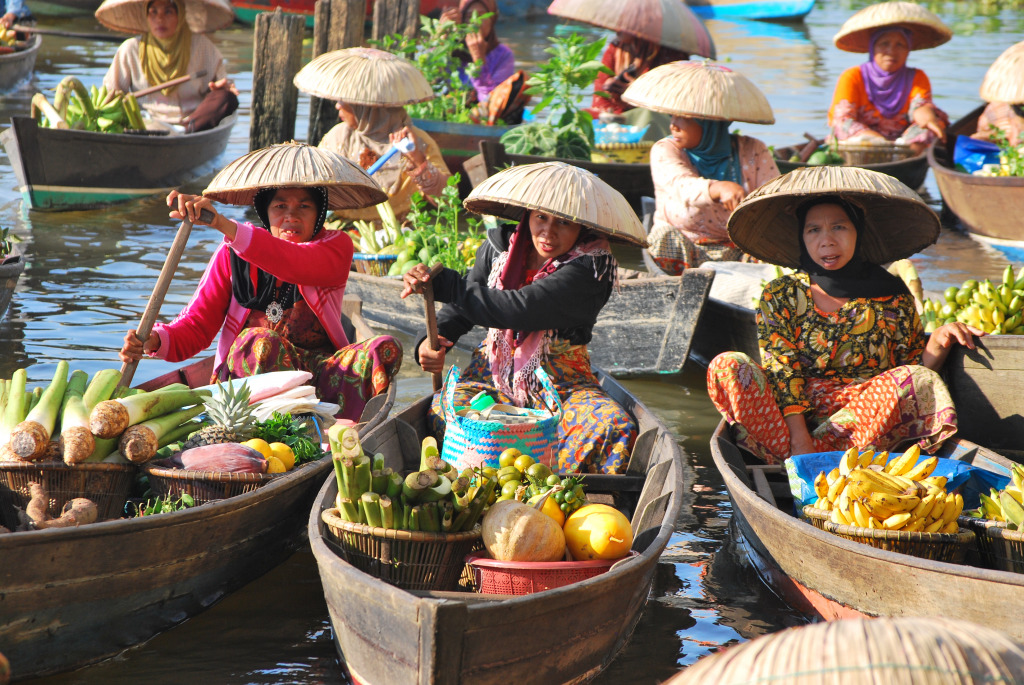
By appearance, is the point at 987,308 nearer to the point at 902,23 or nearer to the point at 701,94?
the point at 701,94

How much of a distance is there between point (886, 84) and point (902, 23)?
52cm

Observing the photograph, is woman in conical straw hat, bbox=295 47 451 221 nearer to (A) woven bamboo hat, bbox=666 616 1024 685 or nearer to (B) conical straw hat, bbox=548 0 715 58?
(B) conical straw hat, bbox=548 0 715 58

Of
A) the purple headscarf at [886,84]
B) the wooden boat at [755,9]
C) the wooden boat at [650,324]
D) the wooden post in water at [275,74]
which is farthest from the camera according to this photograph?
the wooden boat at [755,9]

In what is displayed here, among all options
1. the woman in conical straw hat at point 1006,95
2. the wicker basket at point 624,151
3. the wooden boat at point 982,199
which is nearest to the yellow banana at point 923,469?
the wooden boat at point 982,199

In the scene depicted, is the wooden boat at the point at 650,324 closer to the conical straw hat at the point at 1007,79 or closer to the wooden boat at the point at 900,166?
the wooden boat at the point at 900,166

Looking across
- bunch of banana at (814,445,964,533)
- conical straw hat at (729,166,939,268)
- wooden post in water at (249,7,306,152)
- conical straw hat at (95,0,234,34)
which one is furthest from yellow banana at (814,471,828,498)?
conical straw hat at (95,0,234,34)

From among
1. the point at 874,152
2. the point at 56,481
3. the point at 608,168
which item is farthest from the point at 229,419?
the point at 874,152

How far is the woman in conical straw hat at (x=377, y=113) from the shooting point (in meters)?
6.36

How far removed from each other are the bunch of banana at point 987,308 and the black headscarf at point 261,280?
8.78 feet

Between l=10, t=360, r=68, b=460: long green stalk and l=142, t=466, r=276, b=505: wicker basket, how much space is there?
32 centimetres

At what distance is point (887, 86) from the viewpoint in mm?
8797

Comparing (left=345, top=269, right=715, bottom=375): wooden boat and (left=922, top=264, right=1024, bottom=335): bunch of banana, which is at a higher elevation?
(left=922, top=264, right=1024, bottom=335): bunch of banana

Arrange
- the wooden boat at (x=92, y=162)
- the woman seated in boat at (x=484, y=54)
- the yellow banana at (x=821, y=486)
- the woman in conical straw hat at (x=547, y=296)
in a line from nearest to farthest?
the yellow banana at (x=821, y=486)
the woman in conical straw hat at (x=547, y=296)
the wooden boat at (x=92, y=162)
the woman seated in boat at (x=484, y=54)

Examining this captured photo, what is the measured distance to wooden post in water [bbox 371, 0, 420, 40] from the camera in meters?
9.53
